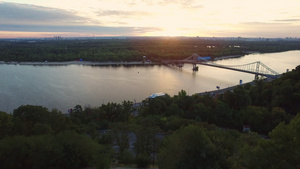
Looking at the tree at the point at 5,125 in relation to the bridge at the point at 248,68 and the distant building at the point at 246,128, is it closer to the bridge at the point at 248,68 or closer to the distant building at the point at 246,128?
the distant building at the point at 246,128

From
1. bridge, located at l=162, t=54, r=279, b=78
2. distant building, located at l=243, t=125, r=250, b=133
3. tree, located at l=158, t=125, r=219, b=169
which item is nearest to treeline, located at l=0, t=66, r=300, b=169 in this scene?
tree, located at l=158, t=125, r=219, b=169

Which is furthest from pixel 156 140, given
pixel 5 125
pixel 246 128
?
pixel 246 128

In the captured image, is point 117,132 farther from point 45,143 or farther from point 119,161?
point 45,143

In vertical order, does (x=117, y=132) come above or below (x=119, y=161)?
above

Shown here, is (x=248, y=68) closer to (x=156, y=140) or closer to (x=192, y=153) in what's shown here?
(x=156, y=140)

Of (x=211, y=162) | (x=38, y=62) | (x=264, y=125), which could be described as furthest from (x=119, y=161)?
(x=38, y=62)

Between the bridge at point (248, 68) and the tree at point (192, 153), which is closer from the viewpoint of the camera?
the tree at point (192, 153)

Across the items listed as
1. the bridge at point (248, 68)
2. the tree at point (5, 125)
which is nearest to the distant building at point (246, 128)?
the tree at point (5, 125)
